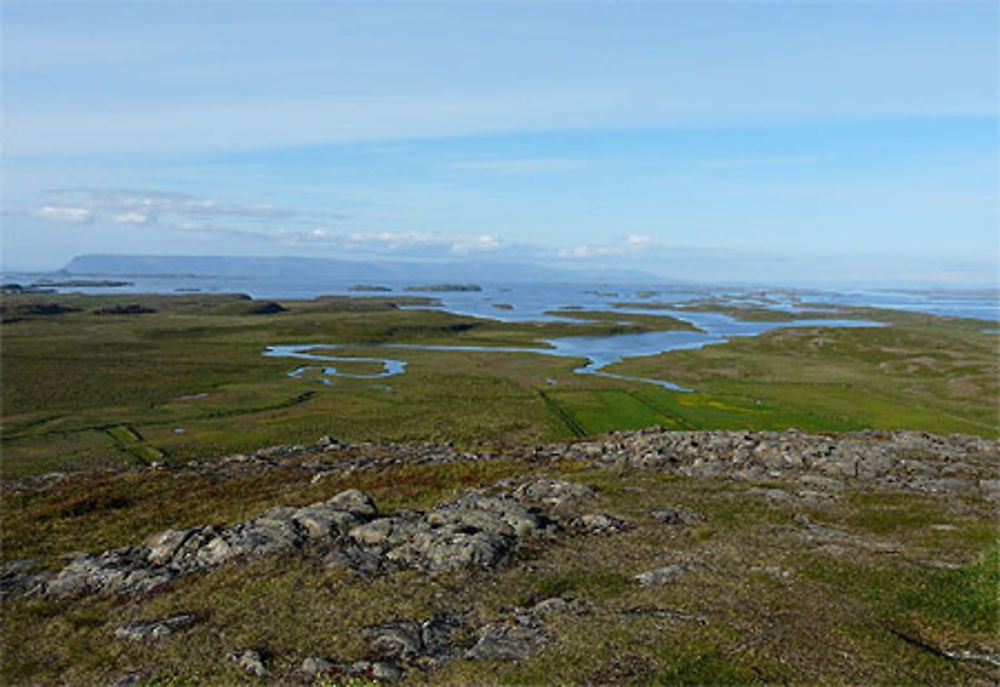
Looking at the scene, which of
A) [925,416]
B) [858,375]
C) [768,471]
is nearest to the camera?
[768,471]

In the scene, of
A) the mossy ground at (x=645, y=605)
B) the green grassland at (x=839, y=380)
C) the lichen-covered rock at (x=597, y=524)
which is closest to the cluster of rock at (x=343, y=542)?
the lichen-covered rock at (x=597, y=524)

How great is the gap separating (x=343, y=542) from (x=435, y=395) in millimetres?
70746

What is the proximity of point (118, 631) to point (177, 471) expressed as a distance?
3129 cm

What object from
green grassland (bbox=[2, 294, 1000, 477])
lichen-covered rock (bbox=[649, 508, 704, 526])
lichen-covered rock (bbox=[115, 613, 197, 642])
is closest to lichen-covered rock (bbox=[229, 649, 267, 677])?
lichen-covered rock (bbox=[115, 613, 197, 642])

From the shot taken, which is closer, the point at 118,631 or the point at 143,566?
the point at 118,631

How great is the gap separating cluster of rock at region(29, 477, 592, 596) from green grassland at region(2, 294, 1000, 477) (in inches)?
1593

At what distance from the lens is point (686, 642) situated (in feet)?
61.8

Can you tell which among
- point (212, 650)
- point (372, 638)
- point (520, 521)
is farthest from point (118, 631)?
point (520, 521)

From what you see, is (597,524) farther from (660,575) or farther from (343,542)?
(343,542)

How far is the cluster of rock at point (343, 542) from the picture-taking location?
25203 millimetres

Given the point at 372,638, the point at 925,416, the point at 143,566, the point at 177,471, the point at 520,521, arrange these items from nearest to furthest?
the point at 372,638
the point at 143,566
the point at 520,521
the point at 177,471
the point at 925,416

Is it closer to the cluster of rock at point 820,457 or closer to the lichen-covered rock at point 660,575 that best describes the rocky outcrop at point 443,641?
the lichen-covered rock at point 660,575

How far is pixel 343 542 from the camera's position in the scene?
2764 cm

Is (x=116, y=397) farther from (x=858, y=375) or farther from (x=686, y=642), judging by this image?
(x=858, y=375)
